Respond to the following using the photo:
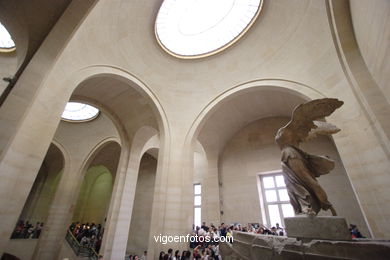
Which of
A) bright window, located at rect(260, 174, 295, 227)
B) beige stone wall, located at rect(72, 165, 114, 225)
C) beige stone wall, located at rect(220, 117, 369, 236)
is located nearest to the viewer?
beige stone wall, located at rect(220, 117, 369, 236)

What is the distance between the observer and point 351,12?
192 inches

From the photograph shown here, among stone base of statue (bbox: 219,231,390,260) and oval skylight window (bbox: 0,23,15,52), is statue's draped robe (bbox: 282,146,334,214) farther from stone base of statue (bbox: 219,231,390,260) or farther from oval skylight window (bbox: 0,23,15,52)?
oval skylight window (bbox: 0,23,15,52)

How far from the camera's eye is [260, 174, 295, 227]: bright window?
1004 centimetres

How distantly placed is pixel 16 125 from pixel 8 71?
8384mm

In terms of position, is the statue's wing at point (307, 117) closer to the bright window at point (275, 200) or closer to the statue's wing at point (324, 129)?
the statue's wing at point (324, 129)

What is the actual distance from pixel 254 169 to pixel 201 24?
8548 millimetres

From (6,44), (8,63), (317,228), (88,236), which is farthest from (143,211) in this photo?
(317,228)

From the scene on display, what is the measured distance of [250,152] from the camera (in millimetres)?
11781

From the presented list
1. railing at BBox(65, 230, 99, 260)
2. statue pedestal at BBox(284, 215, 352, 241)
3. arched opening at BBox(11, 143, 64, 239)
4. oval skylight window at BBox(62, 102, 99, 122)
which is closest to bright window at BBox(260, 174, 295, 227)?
statue pedestal at BBox(284, 215, 352, 241)

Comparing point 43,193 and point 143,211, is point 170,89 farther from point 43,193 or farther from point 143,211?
point 43,193

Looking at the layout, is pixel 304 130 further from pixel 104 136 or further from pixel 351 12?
pixel 104 136

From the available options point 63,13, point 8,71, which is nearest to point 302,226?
point 63,13

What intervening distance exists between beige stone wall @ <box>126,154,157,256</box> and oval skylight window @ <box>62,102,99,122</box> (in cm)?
597

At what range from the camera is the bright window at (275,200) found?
32.9ft
